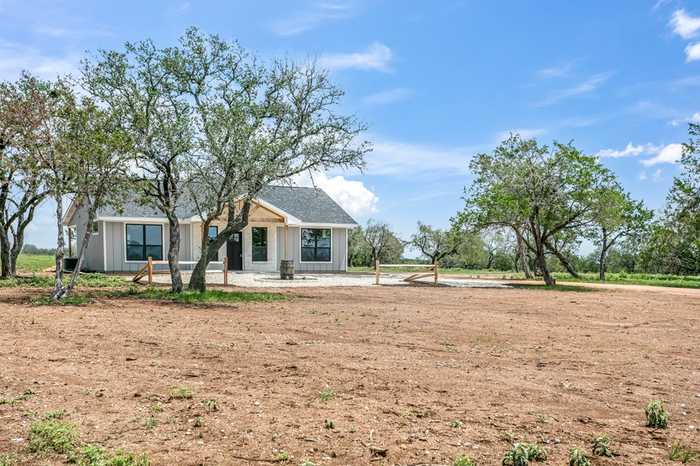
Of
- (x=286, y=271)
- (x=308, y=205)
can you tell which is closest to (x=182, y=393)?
(x=286, y=271)

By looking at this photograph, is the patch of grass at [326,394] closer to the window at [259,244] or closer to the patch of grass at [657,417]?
the patch of grass at [657,417]

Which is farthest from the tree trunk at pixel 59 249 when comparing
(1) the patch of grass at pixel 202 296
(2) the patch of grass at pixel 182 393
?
(2) the patch of grass at pixel 182 393

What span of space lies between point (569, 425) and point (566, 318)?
8468mm

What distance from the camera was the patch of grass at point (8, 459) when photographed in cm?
373

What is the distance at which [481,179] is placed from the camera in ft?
89.7

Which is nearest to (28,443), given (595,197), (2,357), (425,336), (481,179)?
(2,357)

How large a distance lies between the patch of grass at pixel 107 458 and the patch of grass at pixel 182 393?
132 cm

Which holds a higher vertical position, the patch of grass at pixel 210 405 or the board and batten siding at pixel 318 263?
the board and batten siding at pixel 318 263

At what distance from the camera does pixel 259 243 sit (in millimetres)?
29328

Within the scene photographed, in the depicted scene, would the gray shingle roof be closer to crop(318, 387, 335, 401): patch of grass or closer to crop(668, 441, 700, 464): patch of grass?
crop(318, 387, 335, 401): patch of grass

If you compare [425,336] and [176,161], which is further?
[176,161]

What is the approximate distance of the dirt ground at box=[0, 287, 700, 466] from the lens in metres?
4.32

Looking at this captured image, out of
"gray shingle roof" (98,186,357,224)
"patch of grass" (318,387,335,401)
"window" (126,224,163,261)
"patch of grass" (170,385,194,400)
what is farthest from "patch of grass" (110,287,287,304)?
"gray shingle roof" (98,186,357,224)

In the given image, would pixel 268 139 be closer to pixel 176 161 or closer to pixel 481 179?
pixel 176 161
